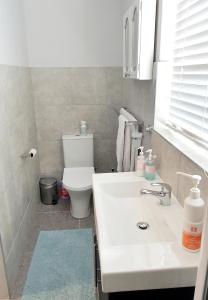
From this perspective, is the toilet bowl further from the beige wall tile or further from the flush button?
the flush button

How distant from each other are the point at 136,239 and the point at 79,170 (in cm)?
160

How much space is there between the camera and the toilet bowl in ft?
7.75

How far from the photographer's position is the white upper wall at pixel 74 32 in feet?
8.18

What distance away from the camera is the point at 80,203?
99.0 inches

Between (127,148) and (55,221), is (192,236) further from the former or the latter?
(55,221)

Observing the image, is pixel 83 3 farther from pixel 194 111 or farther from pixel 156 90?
pixel 194 111

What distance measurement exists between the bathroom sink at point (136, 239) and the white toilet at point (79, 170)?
892mm

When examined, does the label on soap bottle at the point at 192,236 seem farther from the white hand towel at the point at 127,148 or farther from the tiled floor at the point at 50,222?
the tiled floor at the point at 50,222

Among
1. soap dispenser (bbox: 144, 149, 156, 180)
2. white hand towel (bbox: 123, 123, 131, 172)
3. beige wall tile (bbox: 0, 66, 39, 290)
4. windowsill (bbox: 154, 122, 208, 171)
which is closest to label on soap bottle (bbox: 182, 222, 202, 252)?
windowsill (bbox: 154, 122, 208, 171)

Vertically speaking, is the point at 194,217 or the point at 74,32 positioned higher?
the point at 74,32

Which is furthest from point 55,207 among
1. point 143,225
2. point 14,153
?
point 143,225

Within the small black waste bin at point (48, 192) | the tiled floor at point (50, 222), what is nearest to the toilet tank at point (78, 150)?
the small black waste bin at point (48, 192)

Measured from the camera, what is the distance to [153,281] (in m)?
0.84

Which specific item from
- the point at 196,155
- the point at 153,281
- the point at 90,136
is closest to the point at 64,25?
the point at 90,136
